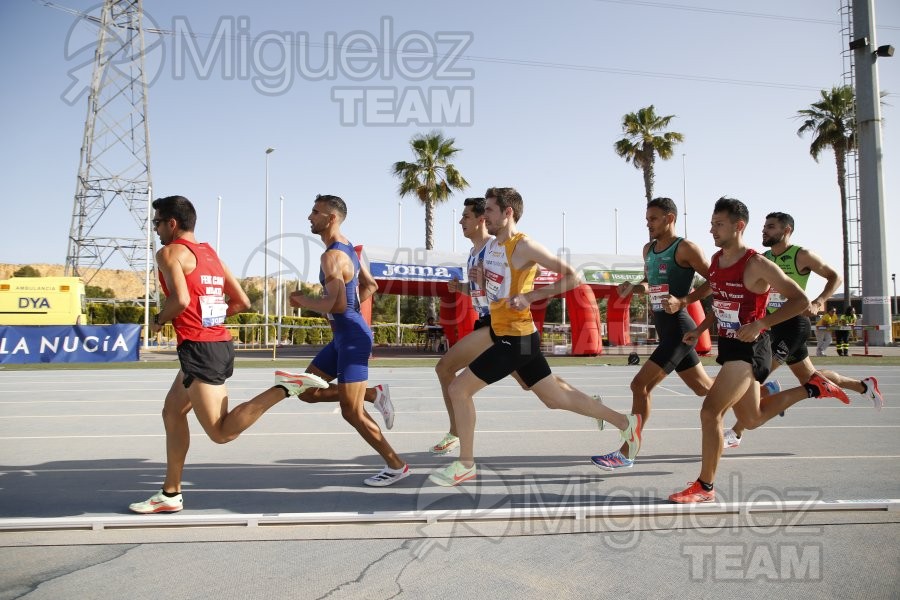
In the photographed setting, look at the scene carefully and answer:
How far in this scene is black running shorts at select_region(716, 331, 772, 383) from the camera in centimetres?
448

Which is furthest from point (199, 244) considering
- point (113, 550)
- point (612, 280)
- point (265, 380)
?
point (612, 280)

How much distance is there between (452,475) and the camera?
15.4 feet

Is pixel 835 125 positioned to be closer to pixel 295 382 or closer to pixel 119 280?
pixel 295 382

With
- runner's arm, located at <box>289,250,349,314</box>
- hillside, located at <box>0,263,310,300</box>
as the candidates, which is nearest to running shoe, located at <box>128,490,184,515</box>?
runner's arm, located at <box>289,250,349,314</box>

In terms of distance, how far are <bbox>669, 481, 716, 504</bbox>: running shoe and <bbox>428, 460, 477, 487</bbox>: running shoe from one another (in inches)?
56.8

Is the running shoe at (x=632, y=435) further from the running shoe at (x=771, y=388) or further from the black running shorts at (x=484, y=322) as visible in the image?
the running shoe at (x=771, y=388)

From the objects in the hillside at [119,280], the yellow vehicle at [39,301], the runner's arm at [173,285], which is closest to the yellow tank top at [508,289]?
the runner's arm at [173,285]

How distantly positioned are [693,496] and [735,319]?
1.31 meters

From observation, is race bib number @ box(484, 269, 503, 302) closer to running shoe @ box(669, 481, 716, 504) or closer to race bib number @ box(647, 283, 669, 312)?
race bib number @ box(647, 283, 669, 312)

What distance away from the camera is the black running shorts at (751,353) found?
14.7 feet

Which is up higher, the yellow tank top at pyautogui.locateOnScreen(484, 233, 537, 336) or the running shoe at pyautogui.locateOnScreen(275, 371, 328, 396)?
the yellow tank top at pyautogui.locateOnScreen(484, 233, 537, 336)

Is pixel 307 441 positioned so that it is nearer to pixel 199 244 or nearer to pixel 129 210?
pixel 199 244

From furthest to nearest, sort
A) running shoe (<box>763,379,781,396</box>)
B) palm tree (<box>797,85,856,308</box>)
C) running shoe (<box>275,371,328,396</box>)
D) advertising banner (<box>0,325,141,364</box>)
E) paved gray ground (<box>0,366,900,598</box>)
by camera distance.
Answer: palm tree (<box>797,85,856,308</box>) → advertising banner (<box>0,325,141,364</box>) → running shoe (<box>763,379,781,396</box>) → running shoe (<box>275,371,328,396</box>) → paved gray ground (<box>0,366,900,598</box>)

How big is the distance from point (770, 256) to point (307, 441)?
5149mm
